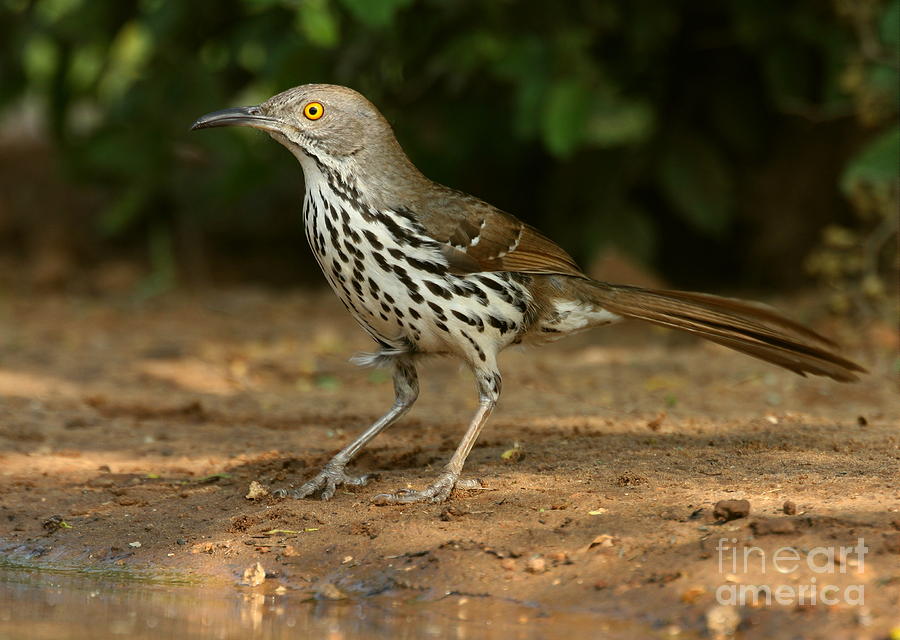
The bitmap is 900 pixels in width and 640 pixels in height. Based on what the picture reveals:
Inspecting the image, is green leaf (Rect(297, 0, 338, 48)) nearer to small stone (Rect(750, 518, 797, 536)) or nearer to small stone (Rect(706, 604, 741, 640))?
small stone (Rect(750, 518, 797, 536))

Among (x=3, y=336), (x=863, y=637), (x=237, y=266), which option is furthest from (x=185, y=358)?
(x=863, y=637)

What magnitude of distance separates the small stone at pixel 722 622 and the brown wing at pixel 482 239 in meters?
1.66

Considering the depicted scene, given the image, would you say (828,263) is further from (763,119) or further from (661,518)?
(661,518)

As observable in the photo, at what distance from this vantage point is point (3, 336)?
8.14 m

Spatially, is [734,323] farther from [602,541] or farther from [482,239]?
[602,541]

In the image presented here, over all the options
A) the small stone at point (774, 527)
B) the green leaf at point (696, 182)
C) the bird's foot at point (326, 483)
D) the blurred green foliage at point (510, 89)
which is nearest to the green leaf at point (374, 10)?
the blurred green foliage at point (510, 89)

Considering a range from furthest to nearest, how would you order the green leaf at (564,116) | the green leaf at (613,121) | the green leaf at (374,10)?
the green leaf at (613,121) < the green leaf at (564,116) < the green leaf at (374,10)

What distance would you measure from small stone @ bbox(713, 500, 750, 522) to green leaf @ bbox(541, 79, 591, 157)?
3.65 m

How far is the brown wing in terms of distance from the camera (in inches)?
178

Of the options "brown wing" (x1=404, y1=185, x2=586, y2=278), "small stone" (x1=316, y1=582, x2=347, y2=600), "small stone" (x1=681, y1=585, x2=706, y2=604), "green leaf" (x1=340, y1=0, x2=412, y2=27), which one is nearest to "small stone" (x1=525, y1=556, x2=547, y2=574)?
"small stone" (x1=681, y1=585, x2=706, y2=604)

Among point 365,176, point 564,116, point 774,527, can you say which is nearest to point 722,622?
point 774,527

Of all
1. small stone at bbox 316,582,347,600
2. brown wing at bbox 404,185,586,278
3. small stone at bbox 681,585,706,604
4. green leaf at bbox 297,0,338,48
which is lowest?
small stone at bbox 316,582,347,600

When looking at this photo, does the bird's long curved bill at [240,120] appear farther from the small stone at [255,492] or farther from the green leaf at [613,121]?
the green leaf at [613,121]

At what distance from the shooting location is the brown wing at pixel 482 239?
452cm
